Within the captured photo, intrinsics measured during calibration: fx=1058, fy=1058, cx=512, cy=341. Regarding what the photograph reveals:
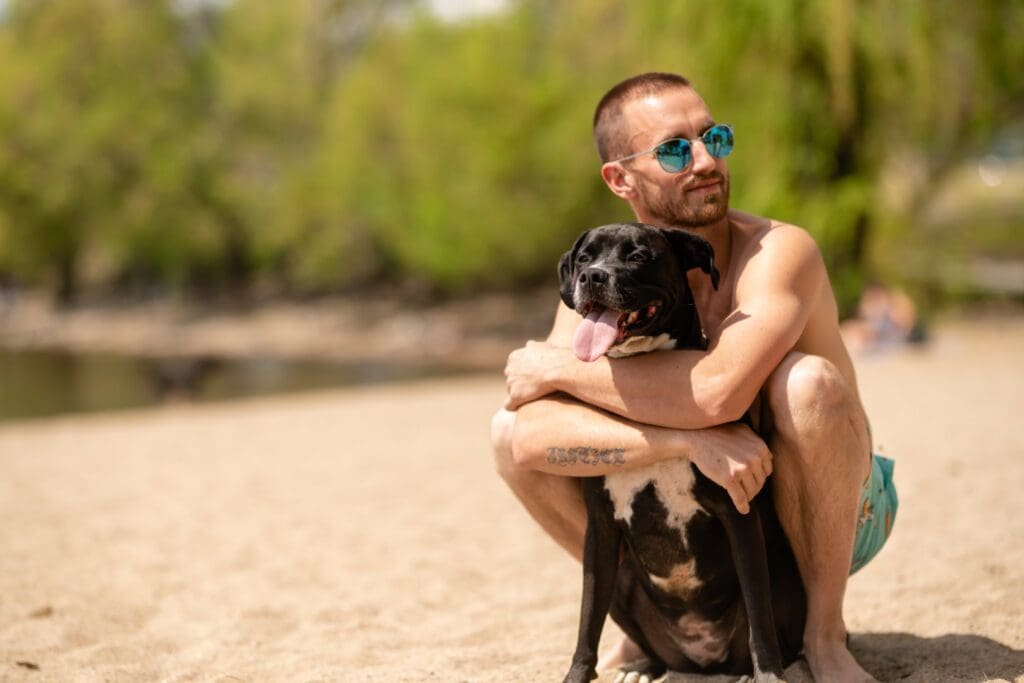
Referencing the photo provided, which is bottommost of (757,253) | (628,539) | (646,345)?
(628,539)

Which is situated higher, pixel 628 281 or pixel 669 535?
pixel 628 281

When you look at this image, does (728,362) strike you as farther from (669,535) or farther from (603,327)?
(669,535)

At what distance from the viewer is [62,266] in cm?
4244

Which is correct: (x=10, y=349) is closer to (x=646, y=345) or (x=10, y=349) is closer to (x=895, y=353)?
(x=895, y=353)

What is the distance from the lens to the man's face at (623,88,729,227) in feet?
9.74

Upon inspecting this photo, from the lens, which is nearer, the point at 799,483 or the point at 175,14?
the point at 799,483

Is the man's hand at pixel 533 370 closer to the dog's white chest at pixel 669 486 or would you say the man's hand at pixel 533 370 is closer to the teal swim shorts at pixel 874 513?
the dog's white chest at pixel 669 486

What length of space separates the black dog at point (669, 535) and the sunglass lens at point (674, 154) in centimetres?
27

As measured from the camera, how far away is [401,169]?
3566 cm

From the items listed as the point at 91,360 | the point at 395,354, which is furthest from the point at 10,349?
the point at 395,354

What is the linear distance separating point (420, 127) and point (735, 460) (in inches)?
1171

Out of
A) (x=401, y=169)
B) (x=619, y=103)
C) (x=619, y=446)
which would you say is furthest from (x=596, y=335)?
(x=401, y=169)

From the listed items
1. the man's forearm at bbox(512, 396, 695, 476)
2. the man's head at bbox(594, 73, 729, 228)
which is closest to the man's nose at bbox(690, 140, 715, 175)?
the man's head at bbox(594, 73, 729, 228)

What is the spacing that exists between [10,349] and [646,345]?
35.7 meters
